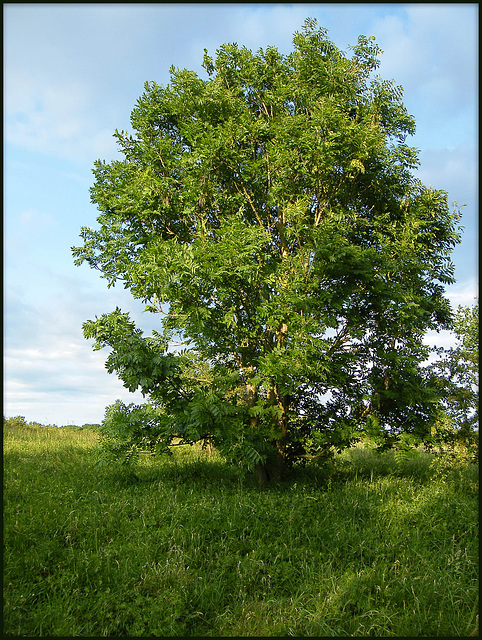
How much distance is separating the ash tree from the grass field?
1.28 meters

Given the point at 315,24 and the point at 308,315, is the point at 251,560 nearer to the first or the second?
the point at 308,315

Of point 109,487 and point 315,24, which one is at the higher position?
point 315,24

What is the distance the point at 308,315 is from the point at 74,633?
7.20 metres

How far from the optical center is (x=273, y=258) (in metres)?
12.2

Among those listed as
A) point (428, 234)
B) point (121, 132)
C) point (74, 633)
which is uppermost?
point (121, 132)

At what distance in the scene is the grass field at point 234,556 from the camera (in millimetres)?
5730

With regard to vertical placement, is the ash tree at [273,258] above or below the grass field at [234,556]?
above

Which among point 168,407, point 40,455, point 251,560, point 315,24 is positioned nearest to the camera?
point 251,560

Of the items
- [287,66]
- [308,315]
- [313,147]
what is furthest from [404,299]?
[287,66]

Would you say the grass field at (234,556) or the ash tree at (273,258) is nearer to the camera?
the grass field at (234,556)

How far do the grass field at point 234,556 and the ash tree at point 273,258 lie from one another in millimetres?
1281

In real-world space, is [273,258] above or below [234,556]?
above

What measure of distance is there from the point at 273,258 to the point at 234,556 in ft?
25.2

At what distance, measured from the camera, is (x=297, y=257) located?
10570 mm
